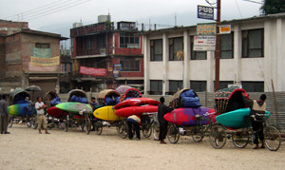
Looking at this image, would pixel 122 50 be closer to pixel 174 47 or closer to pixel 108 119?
pixel 174 47

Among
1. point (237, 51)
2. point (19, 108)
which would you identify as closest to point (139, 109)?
point (19, 108)

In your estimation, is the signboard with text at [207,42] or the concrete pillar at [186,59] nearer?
the signboard with text at [207,42]

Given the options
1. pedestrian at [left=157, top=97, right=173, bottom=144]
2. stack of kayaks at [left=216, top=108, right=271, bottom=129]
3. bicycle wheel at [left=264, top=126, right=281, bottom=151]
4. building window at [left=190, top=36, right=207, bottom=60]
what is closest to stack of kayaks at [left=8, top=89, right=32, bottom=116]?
pedestrian at [left=157, top=97, right=173, bottom=144]

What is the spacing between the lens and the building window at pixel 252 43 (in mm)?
25406

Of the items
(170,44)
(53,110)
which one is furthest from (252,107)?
(170,44)

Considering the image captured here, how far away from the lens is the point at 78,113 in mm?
21016

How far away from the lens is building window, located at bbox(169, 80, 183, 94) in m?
32.0

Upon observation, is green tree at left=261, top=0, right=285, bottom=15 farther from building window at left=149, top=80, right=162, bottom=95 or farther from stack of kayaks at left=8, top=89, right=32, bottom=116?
stack of kayaks at left=8, top=89, right=32, bottom=116

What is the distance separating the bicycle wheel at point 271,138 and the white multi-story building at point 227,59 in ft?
30.0

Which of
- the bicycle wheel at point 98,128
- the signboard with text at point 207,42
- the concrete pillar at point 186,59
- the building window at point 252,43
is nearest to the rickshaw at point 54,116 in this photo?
the bicycle wheel at point 98,128

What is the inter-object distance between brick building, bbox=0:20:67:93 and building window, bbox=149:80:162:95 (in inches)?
584

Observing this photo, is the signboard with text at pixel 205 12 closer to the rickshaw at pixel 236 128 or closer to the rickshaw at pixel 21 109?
the rickshaw at pixel 236 128

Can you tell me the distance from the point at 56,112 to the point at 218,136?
11564mm

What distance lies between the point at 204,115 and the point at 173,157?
373cm
